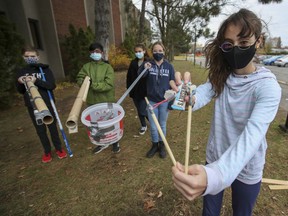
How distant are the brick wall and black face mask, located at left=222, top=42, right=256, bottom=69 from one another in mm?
13002

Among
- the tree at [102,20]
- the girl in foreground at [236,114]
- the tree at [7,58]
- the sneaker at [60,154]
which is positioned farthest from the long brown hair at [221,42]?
the tree at [7,58]

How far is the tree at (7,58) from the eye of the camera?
6377 millimetres

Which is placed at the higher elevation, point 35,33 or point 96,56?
point 35,33

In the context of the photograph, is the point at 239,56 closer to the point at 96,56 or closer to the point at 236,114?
the point at 236,114

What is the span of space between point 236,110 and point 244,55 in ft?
1.30

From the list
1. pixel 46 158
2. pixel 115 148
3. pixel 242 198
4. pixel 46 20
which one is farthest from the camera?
pixel 46 20

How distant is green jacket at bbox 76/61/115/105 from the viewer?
132 inches

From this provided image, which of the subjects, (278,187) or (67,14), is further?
(67,14)

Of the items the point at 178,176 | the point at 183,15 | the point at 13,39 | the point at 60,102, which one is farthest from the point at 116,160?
the point at 183,15

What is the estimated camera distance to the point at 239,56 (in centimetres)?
133

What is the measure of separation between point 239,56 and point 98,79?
2580 mm

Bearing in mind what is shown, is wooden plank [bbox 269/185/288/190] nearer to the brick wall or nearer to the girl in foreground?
the girl in foreground

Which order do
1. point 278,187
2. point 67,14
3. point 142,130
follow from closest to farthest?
point 278,187
point 142,130
point 67,14

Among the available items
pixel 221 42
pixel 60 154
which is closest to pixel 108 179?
pixel 60 154
